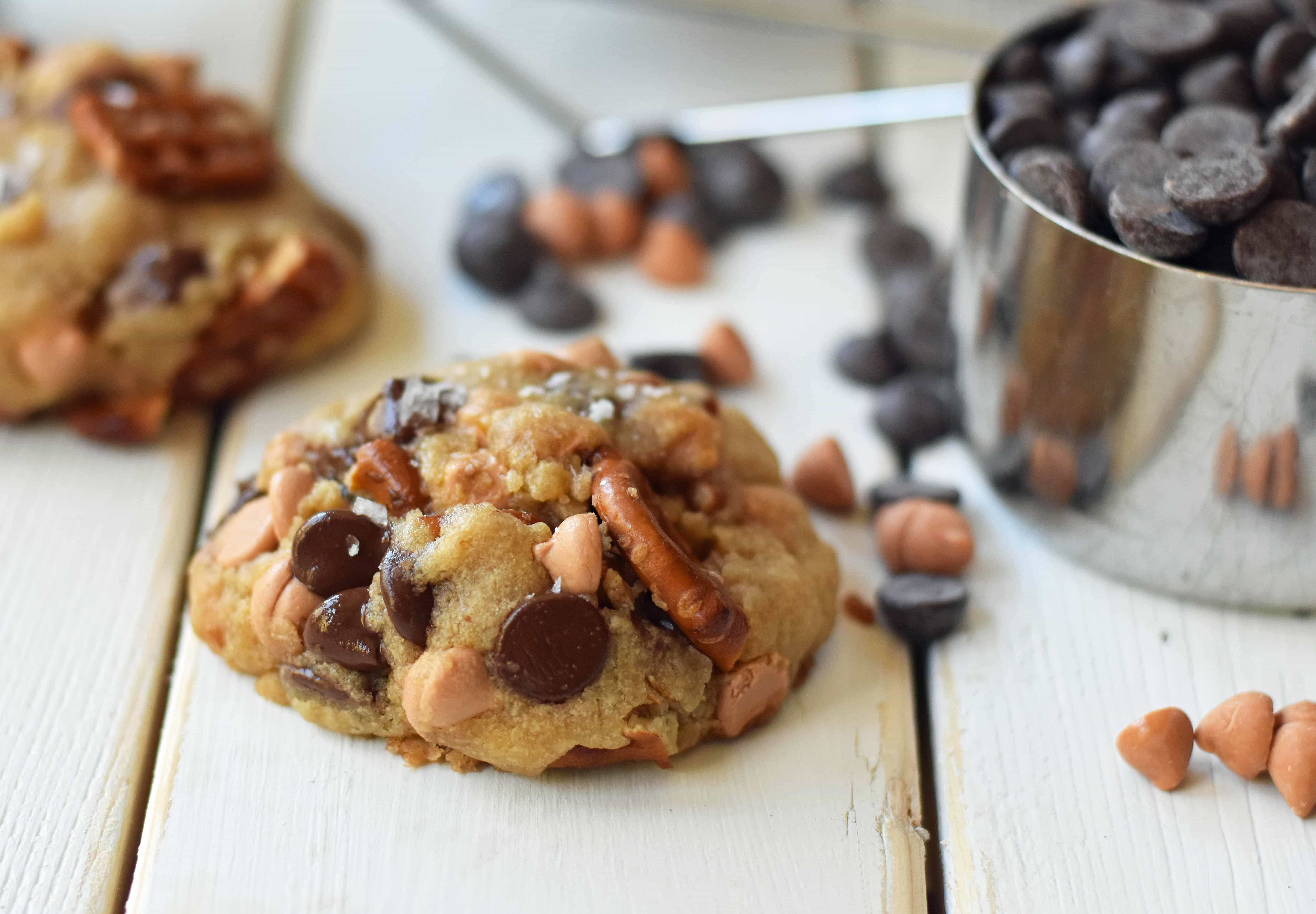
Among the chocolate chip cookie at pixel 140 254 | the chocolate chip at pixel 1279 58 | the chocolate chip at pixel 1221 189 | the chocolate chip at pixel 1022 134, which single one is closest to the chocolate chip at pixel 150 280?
the chocolate chip cookie at pixel 140 254

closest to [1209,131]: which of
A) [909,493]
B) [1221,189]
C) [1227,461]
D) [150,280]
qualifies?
[1221,189]

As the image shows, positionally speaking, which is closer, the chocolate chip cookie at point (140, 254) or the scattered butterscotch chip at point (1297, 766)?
the scattered butterscotch chip at point (1297, 766)

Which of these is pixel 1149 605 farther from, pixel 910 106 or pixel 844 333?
pixel 910 106

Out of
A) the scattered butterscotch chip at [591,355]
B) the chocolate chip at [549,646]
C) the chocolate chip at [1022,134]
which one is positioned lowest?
the chocolate chip at [549,646]

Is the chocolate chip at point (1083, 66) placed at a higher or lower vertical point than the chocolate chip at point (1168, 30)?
lower

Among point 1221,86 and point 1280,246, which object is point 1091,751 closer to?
point 1280,246

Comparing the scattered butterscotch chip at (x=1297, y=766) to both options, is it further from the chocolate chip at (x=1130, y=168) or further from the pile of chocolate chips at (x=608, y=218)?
the pile of chocolate chips at (x=608, y=218)

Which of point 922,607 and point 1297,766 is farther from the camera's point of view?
point 922,607
